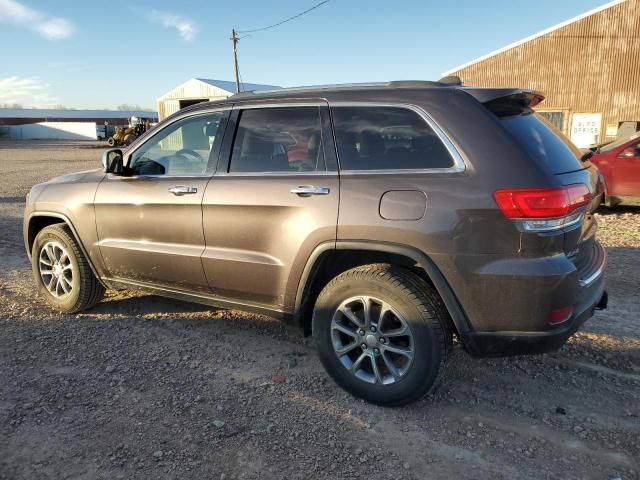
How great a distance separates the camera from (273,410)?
306 cm

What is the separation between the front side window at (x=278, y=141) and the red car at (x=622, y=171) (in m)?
6.84

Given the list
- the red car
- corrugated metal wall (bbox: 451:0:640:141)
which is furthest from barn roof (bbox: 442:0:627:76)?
the red car

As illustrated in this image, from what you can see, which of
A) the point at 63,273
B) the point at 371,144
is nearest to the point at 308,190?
the point at 371,144

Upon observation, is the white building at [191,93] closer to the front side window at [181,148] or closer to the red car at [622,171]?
the red car at [622,171]

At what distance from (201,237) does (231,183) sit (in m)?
0.47

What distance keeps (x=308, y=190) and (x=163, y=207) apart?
4.20 ft

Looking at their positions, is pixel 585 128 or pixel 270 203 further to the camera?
pixel 585 128

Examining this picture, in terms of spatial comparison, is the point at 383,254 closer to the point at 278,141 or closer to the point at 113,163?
the point at 278,141

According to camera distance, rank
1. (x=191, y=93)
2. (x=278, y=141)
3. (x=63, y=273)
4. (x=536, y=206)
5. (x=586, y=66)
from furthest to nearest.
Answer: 1. (x=191, y=93)
2. (x=586, y=66)
3. (x=63, y=273)
4. (x=278, y=141)
5. (x=536, y=206)

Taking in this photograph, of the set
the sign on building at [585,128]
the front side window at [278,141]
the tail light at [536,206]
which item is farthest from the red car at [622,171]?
the sign on building at [585,128]

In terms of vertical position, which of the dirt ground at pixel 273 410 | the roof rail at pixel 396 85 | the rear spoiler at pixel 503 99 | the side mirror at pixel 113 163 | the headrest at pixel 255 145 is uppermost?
the roof rail at pixel 396 85

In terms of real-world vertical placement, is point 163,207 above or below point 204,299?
above

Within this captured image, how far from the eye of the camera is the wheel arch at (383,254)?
9.07 feet

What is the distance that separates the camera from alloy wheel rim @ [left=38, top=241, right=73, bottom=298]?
14.8 feet
